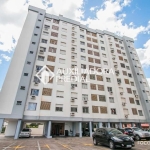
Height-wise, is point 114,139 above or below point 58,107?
below

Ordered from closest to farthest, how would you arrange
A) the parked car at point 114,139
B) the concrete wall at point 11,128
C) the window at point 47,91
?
the parked car at point 114,139 → the concrete wall at point 11,128 → the window at point 47,91

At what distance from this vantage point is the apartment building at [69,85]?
2157cm

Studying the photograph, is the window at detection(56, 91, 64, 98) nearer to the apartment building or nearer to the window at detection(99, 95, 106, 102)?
the apartment building

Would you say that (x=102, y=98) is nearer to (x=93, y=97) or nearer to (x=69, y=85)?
(x=93, y=97)

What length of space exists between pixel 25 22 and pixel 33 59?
1161 cm

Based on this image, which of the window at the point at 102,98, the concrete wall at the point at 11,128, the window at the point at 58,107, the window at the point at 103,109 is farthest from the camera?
the window at the point at 102,98

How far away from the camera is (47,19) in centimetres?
3341

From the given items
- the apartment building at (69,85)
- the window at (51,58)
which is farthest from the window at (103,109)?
the window at (51,58)

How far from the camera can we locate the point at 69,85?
25.8 meters

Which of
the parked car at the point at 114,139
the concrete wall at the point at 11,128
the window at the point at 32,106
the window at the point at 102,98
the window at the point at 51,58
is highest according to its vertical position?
the window at the point at 51,58

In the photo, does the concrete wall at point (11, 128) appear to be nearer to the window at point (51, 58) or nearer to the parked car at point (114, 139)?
the window at point (51, 58)

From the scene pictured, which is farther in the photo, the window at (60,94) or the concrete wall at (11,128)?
the window at (60,94)

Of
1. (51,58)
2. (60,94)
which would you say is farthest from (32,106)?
(51,58)

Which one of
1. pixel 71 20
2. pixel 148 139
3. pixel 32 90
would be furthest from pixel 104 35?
pixel 148 139
